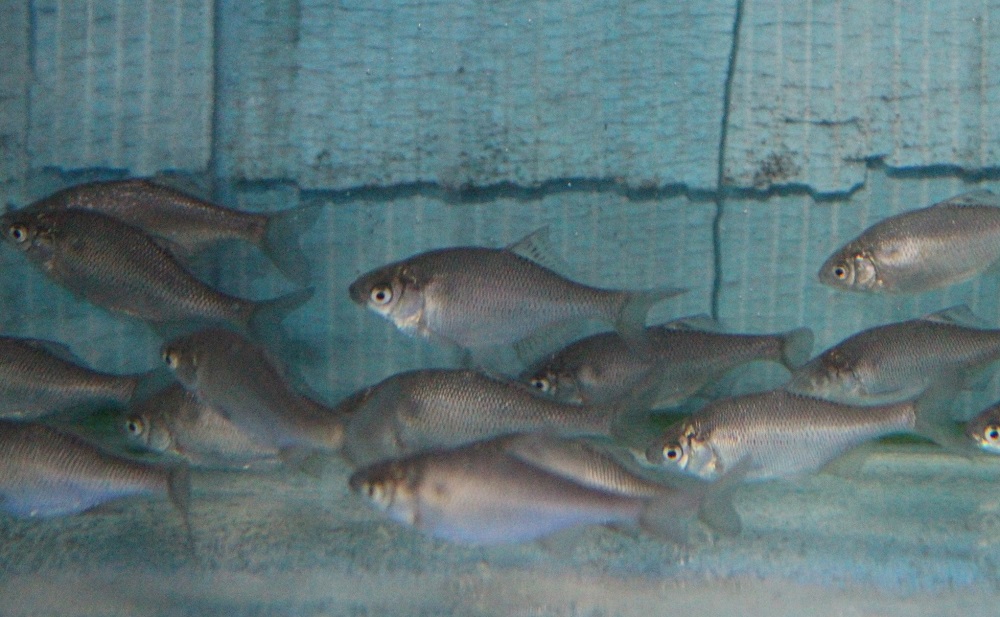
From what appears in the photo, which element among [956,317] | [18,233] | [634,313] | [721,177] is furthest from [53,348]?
[956,317]

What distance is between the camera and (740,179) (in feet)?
12.3

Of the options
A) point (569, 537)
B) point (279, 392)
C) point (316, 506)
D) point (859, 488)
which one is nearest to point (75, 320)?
point (316, 506)

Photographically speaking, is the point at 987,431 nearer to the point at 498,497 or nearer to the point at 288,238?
the point at 498,497

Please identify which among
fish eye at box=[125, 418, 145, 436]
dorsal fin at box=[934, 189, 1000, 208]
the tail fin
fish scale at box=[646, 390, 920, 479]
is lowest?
the tail fin

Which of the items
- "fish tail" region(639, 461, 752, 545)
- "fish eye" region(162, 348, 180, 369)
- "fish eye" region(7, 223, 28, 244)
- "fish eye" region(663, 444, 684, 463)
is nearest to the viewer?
"fish tail" region(639, 461, 752, 545)

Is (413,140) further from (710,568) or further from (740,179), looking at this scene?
(710,568)

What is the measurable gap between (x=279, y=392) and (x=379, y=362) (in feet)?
5.71

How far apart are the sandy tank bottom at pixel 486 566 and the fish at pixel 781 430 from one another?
0.13 meters

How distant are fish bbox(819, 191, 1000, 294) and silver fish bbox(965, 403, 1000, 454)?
526 mm

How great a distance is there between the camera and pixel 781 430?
8.47 feet

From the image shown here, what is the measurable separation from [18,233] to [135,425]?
0.80 meters

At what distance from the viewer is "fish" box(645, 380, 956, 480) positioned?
101 inches

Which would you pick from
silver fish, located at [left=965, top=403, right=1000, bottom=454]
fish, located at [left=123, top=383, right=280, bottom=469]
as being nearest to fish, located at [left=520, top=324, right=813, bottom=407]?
silver fish, located at [left=965, top=403, right=1000, bottom=454]

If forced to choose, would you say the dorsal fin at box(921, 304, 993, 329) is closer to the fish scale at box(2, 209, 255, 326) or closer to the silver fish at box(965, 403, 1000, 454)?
the silver fish at box(965, 403, 1000, 454)
